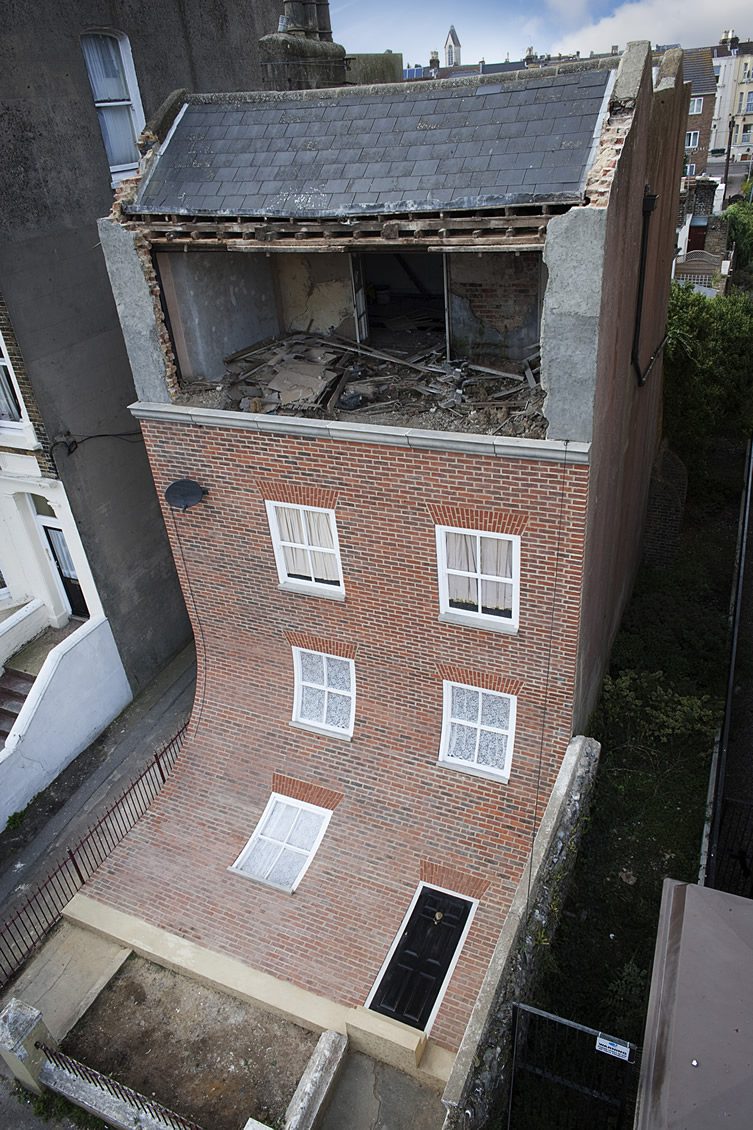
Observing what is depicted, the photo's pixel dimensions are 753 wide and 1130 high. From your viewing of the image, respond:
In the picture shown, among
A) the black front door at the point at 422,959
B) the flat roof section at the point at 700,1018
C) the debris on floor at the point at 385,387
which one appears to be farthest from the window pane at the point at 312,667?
the flat roof section at the point at 700,1018

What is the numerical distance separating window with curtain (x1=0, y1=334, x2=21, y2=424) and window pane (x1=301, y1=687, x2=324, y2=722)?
7.69 metres

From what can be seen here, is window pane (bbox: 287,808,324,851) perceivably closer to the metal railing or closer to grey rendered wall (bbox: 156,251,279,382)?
the metal railing

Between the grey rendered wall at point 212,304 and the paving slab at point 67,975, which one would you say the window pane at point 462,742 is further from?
the grey rendered wall at point 212,304

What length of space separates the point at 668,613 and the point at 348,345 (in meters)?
10.3

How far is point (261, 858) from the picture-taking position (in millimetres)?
12758

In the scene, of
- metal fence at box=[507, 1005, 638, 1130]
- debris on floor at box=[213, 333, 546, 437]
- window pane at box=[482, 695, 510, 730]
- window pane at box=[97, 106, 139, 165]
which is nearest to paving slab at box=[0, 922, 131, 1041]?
metal fence at box=[507, 1005, 638, 1130]

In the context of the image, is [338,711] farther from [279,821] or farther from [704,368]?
[704,368]

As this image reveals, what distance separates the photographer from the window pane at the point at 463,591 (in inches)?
442

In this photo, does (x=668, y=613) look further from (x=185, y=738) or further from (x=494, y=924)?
(x=185, y=738)

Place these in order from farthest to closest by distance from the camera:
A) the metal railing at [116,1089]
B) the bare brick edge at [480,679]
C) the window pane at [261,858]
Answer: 1. the window pane at [261,858]
2. the bare brick edge at [480,679]
3. the metal railing at [116,1089]

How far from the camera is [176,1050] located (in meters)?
10.7

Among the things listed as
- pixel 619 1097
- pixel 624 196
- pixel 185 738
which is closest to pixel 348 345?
pixel 624 196

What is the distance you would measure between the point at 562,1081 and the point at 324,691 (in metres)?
6.66

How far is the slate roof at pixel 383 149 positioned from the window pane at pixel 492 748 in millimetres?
7833
